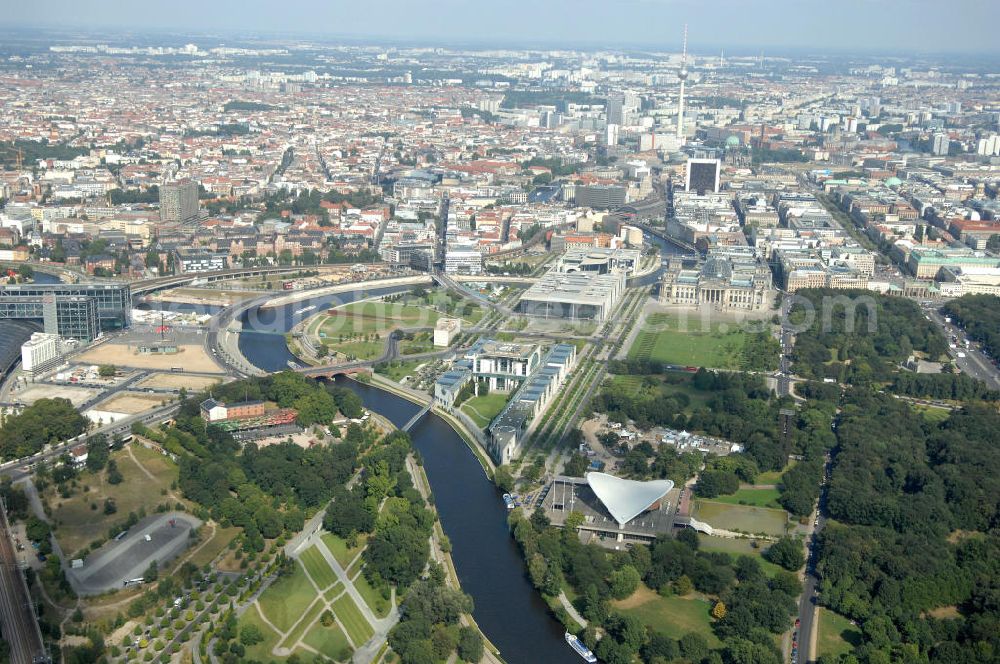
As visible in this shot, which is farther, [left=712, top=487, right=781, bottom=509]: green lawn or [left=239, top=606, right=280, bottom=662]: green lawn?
[left=712, top=487, right=781, bottom=509]: green lawn

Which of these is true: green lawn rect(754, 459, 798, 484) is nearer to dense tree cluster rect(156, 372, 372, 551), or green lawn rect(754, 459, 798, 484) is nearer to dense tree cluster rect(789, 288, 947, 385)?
dense tree cluster rect(789, 288, 947, 385)

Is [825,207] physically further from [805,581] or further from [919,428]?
[805,581]

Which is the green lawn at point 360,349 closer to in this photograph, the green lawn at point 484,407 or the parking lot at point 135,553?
the green lawn at point 484,407

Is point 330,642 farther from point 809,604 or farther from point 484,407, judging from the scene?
point 484,407

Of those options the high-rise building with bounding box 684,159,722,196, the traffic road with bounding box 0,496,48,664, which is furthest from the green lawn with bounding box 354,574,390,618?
the high-rise building with bounding box 684,159,722,196

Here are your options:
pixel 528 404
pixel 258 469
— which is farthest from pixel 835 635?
pixel 258 469

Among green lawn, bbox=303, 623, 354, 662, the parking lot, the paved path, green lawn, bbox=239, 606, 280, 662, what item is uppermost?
the parking lot

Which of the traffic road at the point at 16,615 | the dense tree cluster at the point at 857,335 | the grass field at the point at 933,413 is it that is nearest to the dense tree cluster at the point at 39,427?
the traffic road at the point at 16,615
